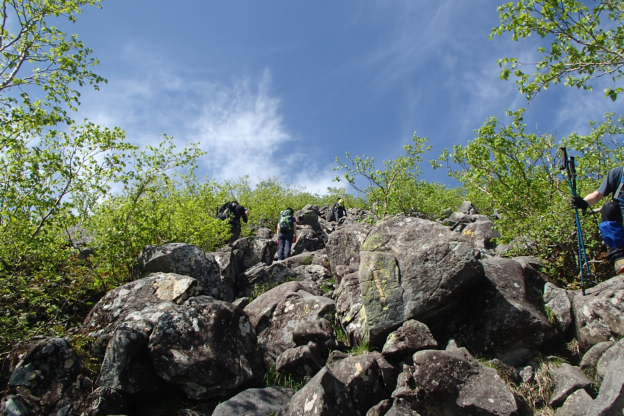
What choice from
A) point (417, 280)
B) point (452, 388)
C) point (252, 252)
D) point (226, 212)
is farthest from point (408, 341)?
point (226, 212)

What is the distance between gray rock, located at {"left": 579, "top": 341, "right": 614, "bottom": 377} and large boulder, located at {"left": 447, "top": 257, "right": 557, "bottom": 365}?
3.77 feet

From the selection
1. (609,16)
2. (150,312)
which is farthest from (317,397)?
(609,16)

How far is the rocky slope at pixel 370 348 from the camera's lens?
7055 mm

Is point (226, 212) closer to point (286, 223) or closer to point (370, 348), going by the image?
point (286, 223)

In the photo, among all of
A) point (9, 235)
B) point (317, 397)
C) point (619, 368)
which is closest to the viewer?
point (619, 368)

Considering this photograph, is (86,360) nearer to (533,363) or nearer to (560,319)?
(533,363)

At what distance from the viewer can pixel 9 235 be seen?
1128 cm

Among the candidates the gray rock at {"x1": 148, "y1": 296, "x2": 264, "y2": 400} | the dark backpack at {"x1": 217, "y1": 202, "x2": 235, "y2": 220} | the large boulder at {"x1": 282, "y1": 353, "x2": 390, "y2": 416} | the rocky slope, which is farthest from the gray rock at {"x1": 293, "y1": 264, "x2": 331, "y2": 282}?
the dark backpack at {"x1": 217, "y1": 202, "x2": 235, "y2": 220}

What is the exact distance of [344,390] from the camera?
7.38 meters

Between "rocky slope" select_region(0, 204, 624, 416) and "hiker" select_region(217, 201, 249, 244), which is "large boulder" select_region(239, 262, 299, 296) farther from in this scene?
"hiker" select_region(217, 201, 249, 244)

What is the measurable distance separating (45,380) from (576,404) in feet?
34.6

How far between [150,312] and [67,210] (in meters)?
6.48

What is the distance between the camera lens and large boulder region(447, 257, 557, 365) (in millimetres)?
8586

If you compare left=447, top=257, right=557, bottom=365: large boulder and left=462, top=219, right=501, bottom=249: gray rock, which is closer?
left=447, top=257, right=557, bottom=365: large boulder
